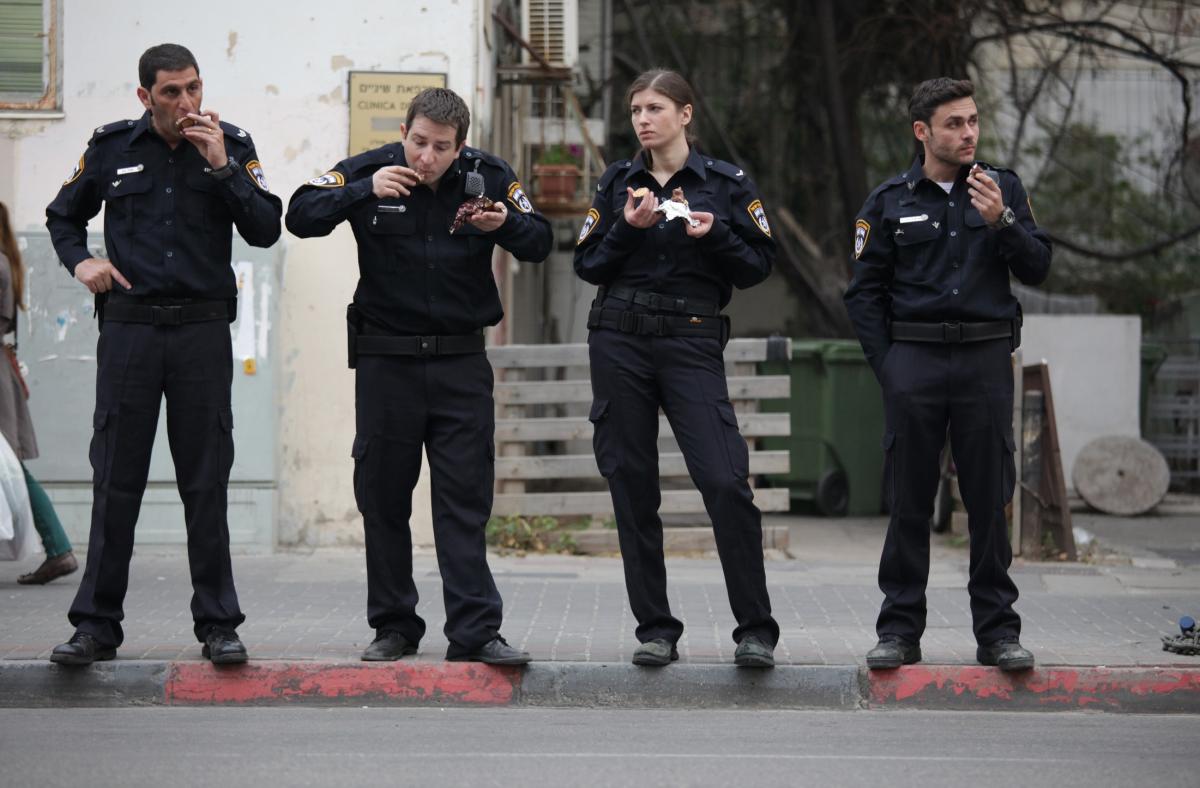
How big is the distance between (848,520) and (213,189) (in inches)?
368

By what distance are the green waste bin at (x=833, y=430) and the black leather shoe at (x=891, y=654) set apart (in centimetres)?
841

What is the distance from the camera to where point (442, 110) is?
20.7 feet

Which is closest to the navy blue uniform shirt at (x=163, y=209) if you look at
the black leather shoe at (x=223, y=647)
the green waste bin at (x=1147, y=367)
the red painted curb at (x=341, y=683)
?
the black leather shoe at (x=223, y=647)

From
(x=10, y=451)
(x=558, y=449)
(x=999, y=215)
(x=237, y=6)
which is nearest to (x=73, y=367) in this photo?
(x=10, y=451)

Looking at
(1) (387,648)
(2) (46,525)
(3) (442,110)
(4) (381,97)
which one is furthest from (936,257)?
(2) (46,525)

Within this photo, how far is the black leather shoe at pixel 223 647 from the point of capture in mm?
6352

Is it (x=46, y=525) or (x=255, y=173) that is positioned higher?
(x=255, y=173)

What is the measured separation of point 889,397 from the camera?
6.51m

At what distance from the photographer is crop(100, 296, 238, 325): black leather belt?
20.8ft

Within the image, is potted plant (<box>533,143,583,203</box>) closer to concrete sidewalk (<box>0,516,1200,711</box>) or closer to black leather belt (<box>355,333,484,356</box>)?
concrete sidewalk (<box>0,516,1200,711</box>)

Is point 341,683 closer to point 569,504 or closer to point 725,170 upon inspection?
point 725,170

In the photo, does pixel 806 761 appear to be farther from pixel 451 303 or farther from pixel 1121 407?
pixel 1121 407

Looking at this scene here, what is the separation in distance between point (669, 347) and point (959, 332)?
1085 mm

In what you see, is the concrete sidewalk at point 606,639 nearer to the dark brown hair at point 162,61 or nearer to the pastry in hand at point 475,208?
the pastry in hand at point 475,208
